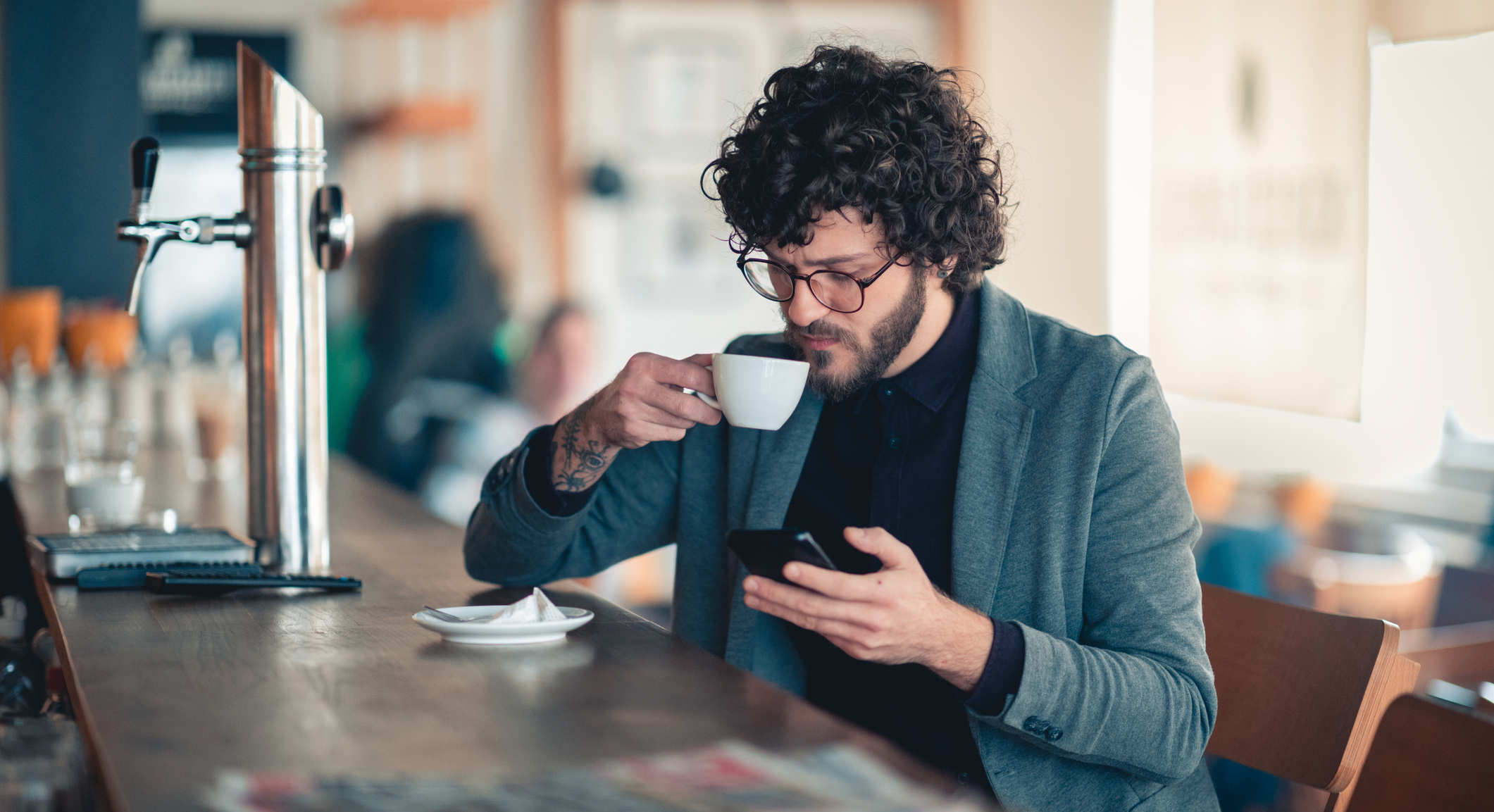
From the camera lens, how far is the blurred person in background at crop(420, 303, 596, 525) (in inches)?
179

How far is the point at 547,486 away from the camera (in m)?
1.48

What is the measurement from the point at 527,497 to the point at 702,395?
0.84 feet

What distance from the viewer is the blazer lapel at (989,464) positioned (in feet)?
4.46

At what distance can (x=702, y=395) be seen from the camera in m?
1.34

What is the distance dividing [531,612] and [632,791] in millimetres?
411

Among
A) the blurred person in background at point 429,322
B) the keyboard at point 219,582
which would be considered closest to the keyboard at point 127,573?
the keyboard at point 219,582

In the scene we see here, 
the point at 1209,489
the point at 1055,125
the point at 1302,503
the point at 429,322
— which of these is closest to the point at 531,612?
the point at 1302,503

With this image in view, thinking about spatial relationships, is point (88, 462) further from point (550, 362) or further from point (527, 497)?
point (550, 362)

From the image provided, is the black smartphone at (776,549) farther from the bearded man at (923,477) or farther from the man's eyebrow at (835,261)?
the man's eyebrow at (835,261)

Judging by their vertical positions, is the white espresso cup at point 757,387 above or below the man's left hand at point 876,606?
above

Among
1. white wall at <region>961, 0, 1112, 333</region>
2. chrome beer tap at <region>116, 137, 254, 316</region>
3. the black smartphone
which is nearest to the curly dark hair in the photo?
the black smartphone

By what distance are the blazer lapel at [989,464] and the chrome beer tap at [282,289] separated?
0.72 meters

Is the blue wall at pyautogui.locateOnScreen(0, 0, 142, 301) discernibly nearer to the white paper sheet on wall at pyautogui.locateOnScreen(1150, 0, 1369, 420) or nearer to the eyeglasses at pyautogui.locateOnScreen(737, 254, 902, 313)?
the eyeglasses at pyautogui.locateOnScreen(737, 254, 902, 313)

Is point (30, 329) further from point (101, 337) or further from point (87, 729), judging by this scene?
point (87, 729)
